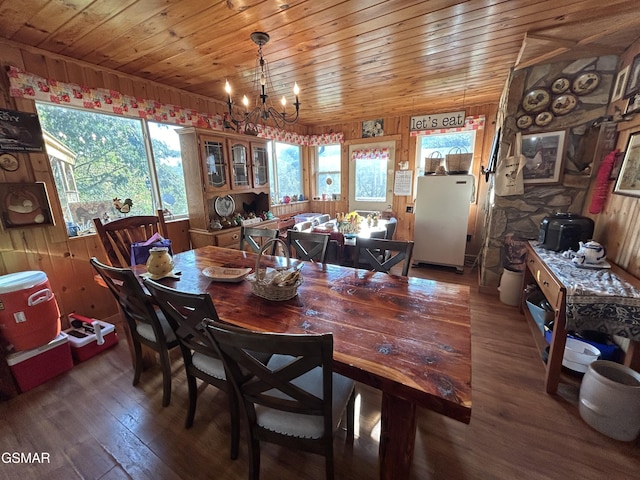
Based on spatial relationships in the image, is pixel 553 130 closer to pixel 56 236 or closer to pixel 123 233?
pixel 123 233

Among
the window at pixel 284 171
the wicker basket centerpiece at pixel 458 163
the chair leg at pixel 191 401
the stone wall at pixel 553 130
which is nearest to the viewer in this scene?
the chair leg at pixel 191 401

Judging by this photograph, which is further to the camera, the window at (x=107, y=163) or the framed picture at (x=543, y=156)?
the framed picture at (x=543, y=156)

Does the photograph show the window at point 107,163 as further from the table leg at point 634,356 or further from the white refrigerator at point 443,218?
the table leg at point 634,356

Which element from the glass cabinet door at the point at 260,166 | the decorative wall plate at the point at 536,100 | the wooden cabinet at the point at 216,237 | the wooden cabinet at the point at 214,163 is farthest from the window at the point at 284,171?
the decorative wall plate at the point at 536,100

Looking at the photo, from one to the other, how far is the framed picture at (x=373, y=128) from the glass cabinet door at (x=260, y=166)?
200cm

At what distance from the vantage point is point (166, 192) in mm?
2994

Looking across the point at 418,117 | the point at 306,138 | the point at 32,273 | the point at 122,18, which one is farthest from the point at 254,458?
the point at 306,138

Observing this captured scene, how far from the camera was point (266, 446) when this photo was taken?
1.35 m

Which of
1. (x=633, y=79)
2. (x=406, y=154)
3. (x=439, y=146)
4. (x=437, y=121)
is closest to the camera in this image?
(x=633, y=79)

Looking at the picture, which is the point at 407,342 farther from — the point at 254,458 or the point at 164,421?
the point at 164,421

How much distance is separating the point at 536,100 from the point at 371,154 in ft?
8.33

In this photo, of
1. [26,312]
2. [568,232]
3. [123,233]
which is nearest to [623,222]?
[568,232]

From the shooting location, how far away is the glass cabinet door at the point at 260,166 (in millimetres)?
3535

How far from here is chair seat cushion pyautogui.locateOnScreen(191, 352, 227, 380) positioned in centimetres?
130
